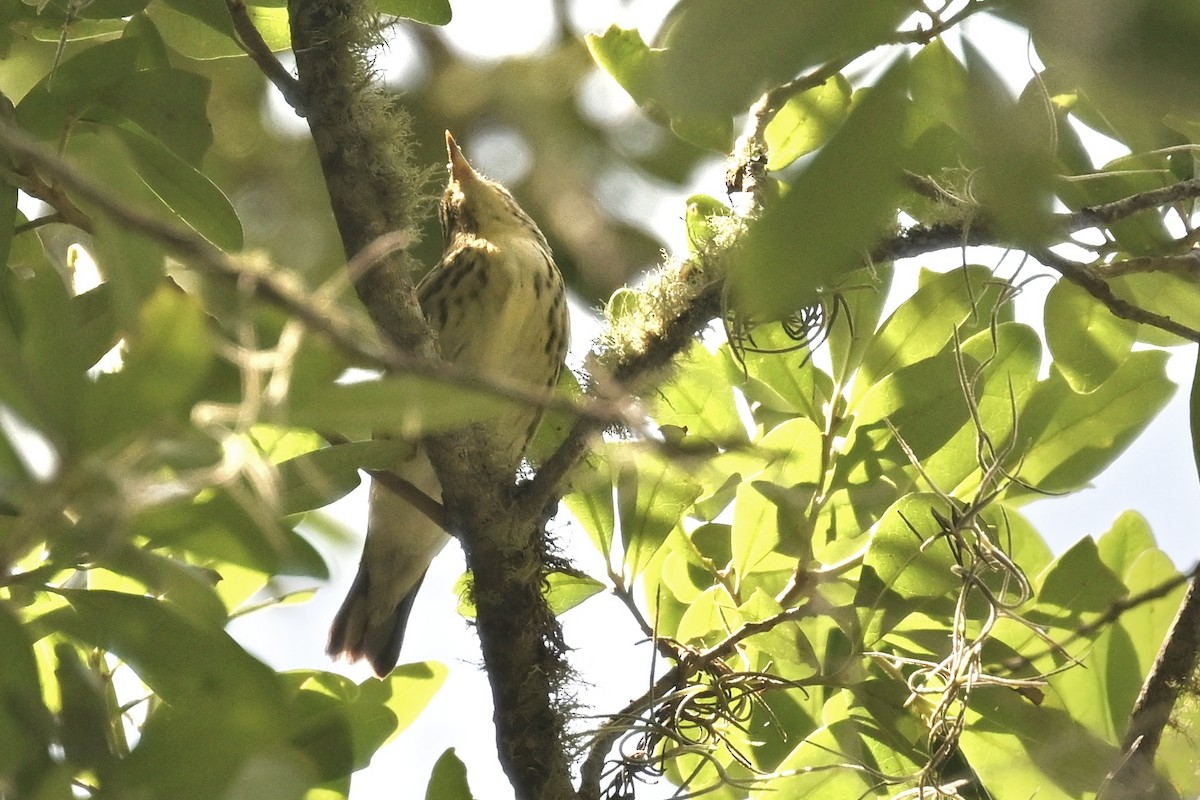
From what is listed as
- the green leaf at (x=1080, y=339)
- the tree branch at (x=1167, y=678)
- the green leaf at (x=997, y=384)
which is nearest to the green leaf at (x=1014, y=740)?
the tree branch at (x=1167, y=678)

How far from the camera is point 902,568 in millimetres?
1436

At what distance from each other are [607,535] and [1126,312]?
0.70m

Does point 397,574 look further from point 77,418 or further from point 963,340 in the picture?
point 77,418

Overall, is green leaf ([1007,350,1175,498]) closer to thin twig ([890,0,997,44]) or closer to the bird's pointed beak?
thin twig ([890,0,997,44])

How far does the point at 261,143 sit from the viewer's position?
8.05 feet

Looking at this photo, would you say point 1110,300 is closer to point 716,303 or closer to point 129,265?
point 716,303

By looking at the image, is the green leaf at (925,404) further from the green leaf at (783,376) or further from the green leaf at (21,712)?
the green leaf at (21,712)

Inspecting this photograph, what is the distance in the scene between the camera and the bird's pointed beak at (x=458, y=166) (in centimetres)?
240

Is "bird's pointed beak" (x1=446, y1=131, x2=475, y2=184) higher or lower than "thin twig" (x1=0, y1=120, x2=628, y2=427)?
higher

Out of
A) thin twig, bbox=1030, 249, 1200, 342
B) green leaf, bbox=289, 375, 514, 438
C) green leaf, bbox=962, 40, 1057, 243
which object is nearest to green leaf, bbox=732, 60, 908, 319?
green leaf, bbox=962, 40, 1057, 243

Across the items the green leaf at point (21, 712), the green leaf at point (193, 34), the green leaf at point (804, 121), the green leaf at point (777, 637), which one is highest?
the green leaf at point (193, 34)

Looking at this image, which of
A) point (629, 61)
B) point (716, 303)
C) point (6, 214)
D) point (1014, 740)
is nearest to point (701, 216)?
point (716, 303)

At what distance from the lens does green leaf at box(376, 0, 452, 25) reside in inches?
56.0

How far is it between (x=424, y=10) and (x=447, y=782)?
87 cm
